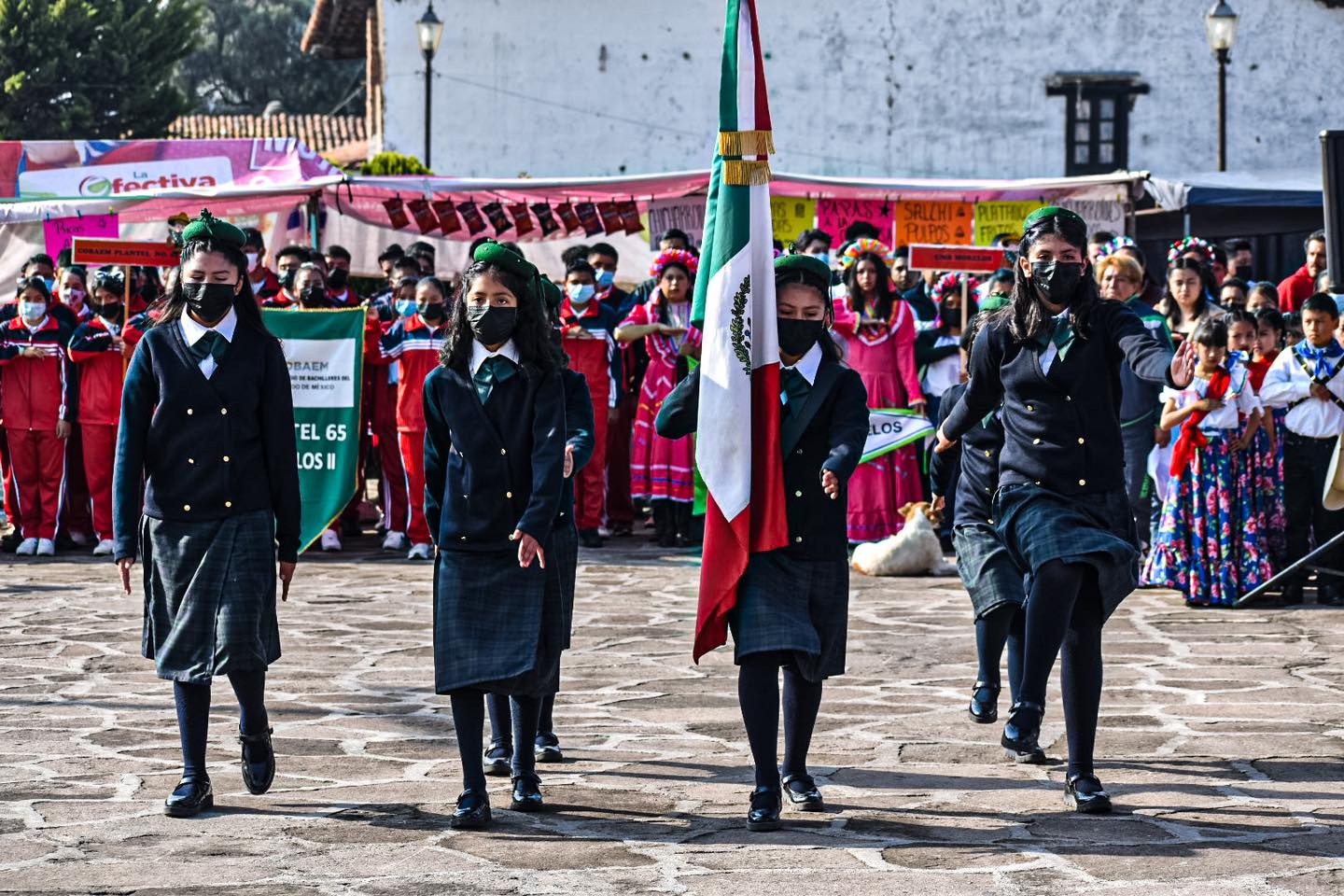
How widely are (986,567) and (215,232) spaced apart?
2.80 metres

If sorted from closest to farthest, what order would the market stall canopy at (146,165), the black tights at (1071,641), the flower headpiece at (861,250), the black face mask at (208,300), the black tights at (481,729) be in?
the black tights at (481,729) < the black tights at (1071,641) < the black face mask at (208,300) < the flower headpiece at (861,250) < the market stall canopy at (146,165)

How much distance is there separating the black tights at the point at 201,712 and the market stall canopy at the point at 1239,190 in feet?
42.5

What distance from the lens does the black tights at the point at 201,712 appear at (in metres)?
6.02

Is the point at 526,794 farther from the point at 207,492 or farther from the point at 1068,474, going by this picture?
the point at 1068,474

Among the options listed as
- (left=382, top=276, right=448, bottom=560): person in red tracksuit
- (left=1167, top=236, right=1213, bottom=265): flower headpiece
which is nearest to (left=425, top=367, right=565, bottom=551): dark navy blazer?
(left=382, top=276, right=448, bottom=560): person in red tracksuit

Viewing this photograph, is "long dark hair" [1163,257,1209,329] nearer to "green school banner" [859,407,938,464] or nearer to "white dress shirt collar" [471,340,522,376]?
"green school banner" [859,407,938,464]

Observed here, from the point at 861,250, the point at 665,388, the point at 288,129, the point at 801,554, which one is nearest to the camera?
the point at 801,554

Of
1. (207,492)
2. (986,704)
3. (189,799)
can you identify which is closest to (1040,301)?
(986,704)

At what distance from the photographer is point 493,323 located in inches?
237

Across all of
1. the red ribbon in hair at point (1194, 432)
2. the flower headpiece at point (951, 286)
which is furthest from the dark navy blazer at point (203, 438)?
the flower headpiece at point (951, 286)

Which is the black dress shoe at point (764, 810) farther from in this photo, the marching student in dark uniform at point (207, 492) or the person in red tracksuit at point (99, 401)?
the person in red tracksuit at point (99, 401)

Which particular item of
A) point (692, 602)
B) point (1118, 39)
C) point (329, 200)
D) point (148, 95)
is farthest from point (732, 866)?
point (148, 95)

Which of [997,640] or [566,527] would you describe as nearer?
[566,527]

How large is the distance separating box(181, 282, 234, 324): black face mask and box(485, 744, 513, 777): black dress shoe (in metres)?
1.67
